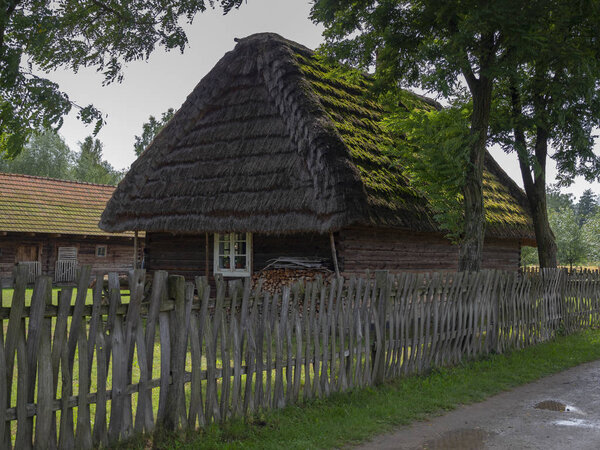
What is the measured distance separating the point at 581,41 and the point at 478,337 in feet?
21.1

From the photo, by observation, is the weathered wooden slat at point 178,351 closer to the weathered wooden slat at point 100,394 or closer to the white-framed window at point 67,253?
the weathered wooden slat at point 100,394

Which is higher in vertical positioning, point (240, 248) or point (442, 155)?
point (442, 155)

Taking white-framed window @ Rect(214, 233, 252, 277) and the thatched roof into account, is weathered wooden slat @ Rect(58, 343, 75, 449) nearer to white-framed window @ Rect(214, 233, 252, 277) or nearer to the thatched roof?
the thatched roof

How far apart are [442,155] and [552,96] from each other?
350 cm

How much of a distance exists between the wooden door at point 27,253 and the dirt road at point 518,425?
22.2 metres

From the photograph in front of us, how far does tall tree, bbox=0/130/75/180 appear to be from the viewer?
52.7 metres

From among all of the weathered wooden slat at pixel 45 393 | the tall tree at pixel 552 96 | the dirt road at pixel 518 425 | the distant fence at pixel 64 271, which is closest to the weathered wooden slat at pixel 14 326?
the weathered wooden slat at pixel 45 393

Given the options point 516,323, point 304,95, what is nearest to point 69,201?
point 304,95

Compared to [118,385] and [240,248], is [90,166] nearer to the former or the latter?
[240,248]

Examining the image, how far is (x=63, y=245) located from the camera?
2503cm

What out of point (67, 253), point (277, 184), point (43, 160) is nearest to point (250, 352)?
point (277, 184)

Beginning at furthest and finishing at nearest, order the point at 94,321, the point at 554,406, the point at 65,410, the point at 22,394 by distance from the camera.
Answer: the point at 554,406 < the point at 94,321 < the point at 65,410 < the point at 22,394

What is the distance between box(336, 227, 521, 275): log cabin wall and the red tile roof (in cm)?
1589

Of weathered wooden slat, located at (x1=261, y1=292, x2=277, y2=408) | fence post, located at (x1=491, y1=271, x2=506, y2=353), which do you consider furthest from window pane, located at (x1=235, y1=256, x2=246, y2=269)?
weathered wooden slat, located at (x1=261, y1=292, x2=277, y2=408)
